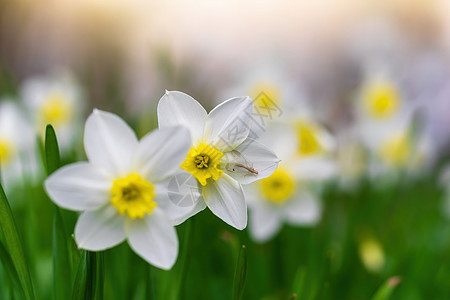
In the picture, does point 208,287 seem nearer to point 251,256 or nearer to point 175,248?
point 251,256

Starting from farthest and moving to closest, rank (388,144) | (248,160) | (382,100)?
(382,100) < (388,144) < (248,160)

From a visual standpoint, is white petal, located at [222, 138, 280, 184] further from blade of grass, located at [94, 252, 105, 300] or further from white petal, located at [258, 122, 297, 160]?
white petal, located at [258, 122, 297, 160]

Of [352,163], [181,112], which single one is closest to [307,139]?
[352,163]

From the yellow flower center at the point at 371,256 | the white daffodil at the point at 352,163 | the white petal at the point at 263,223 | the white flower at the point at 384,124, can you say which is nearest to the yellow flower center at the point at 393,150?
the white flower at the point at 384,124

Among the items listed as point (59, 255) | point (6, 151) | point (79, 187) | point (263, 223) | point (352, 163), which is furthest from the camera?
point (352, 163)

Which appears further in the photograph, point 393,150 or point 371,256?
point 393,150

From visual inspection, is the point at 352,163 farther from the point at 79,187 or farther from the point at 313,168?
the point at 79,187
